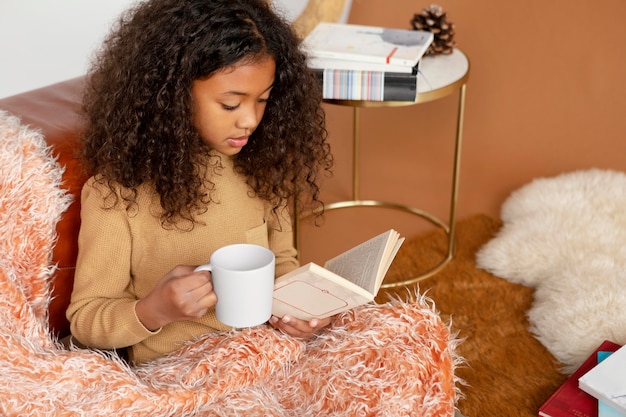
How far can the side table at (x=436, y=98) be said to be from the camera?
173cm

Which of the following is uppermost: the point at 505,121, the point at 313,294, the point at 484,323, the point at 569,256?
the point at 313,294

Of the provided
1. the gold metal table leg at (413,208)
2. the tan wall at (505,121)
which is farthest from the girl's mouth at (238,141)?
the tan wall at (505,121)

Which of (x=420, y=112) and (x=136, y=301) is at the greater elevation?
(x=136, y=301)

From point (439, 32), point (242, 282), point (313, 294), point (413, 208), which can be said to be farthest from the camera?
point (413, 208)

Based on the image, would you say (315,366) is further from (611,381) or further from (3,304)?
(611,381)

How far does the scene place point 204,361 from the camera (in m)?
1.15

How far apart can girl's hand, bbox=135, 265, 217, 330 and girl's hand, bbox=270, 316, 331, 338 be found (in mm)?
168

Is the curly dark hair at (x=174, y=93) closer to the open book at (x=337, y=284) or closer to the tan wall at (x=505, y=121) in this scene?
the open book at (x=337, y=284)

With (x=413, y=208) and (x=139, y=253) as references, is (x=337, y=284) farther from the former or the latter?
(x=413, y=208)

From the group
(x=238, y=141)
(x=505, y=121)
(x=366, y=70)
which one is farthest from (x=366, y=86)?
(x=505, y=121)

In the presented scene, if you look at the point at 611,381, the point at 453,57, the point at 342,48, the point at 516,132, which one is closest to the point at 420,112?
the point at 516,132

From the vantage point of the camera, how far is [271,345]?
47.1 inches

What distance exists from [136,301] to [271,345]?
210mm

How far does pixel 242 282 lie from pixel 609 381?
776mm
